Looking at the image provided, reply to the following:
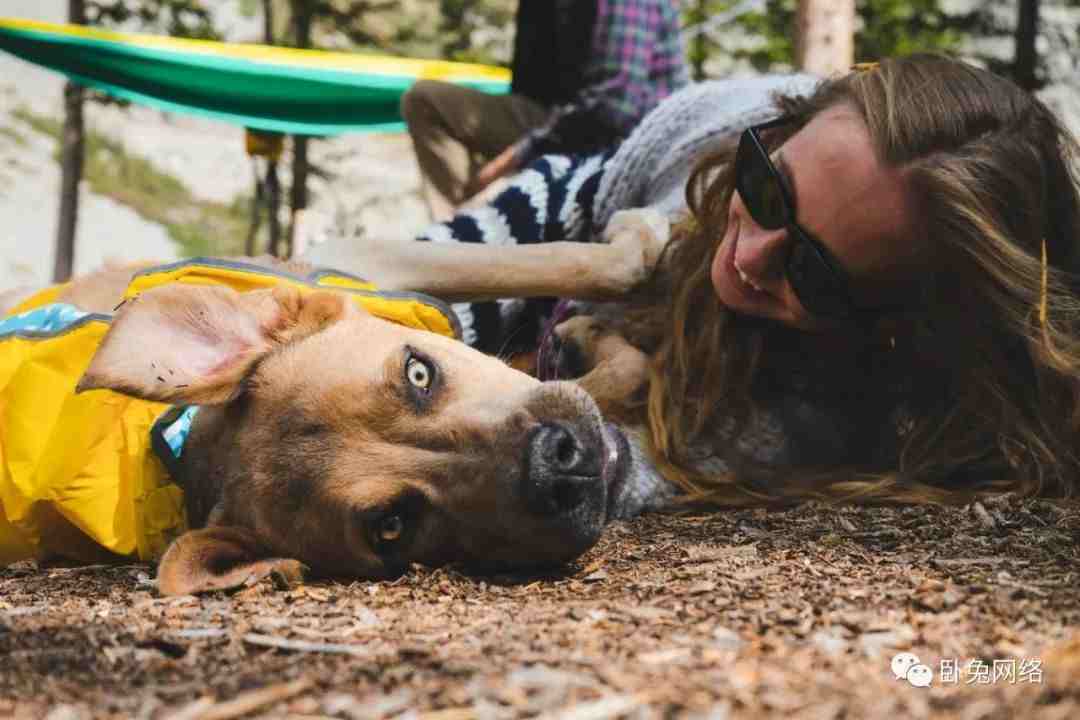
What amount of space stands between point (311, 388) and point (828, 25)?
520 cm

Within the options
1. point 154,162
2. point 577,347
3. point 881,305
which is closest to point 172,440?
point 577,347

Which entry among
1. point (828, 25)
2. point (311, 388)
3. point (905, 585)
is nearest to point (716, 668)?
point (905, 585)

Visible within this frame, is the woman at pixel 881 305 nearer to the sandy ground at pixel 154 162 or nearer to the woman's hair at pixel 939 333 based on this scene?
the woman's hair at pixel 939 333

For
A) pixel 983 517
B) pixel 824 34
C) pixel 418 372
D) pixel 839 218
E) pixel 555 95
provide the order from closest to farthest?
pixel 418 372 < pixel 983 517 < pixel 839 218 < pixel 555 95 < pixel 824 34

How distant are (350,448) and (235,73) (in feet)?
18.2

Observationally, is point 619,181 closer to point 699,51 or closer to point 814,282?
point 814,282

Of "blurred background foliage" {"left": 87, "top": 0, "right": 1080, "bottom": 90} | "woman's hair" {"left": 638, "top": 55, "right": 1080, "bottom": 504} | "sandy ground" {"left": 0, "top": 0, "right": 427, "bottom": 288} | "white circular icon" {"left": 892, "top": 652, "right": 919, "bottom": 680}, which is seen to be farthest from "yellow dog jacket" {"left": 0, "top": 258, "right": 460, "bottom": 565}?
"sandy ground" {"left": 0, "top": 0, "right": 427, "bottom": 288}

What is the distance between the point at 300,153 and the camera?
1125 centimetres

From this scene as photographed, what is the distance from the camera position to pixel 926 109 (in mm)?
3115

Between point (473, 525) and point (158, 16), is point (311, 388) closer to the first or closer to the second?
point (473, 525)

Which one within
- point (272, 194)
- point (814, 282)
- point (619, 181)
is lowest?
point (272, 194)

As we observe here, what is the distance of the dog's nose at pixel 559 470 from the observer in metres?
2.42

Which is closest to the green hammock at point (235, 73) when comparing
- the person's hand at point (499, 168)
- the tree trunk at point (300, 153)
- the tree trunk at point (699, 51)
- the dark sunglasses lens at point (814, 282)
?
the person's hand at point (499, 168)

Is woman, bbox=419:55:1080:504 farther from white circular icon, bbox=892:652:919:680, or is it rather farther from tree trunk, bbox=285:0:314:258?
tree trunk, bbox=285:0:314:258
